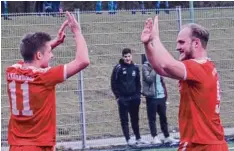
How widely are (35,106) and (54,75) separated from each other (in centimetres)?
34

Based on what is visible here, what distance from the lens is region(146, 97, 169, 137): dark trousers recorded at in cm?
1490

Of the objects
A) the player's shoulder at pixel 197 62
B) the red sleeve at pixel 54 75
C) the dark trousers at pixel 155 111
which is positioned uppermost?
the player's shoulder at pixel 197 62

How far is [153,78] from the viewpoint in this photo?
→ 14.9 m

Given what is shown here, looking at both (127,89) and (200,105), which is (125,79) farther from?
(200,105)

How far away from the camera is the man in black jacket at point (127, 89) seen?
1466 centimetres

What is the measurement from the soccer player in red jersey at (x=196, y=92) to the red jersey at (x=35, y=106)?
0.96 metres

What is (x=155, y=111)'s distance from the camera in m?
15.0

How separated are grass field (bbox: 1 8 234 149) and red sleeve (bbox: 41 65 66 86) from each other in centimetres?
920

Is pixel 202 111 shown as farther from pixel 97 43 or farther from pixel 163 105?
pixel 97 43

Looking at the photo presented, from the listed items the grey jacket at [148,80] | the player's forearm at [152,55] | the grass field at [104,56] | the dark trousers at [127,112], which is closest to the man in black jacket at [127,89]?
the dark trousers at [127,112]

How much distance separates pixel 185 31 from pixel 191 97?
0.58m

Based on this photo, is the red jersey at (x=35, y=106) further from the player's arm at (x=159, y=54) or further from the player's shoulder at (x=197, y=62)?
the player's shoulder at (x=197, y=62)

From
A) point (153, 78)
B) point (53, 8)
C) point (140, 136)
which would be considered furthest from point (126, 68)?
point (53, 8)

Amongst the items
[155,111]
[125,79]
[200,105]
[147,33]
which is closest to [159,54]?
[147,33]
